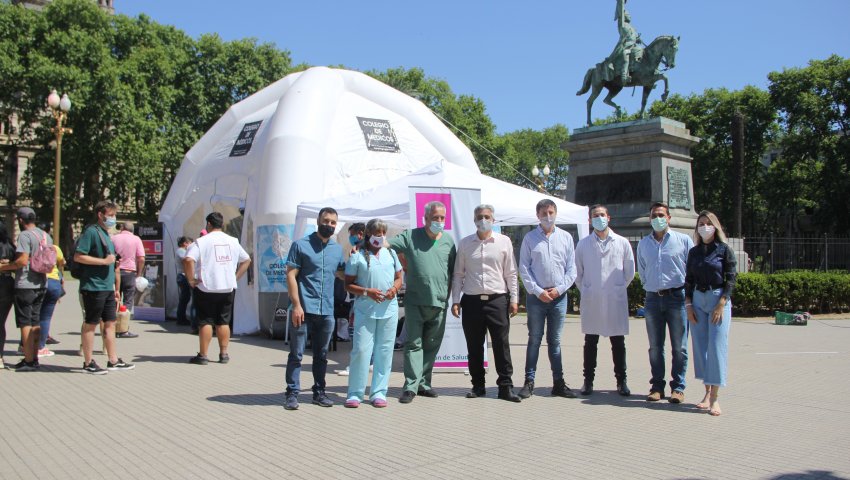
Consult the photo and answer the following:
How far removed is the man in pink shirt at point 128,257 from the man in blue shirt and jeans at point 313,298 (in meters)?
5.18

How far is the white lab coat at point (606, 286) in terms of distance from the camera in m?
7.37

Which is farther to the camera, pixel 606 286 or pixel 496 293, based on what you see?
pixel 606 286

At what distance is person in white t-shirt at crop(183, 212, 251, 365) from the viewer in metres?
9.30

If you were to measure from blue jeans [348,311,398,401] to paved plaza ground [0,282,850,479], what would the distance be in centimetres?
20

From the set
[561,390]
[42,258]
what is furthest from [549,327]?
[42,258]

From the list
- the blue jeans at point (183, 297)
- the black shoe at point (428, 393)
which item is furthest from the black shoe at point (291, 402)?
the blue jeans at point (183, 297)

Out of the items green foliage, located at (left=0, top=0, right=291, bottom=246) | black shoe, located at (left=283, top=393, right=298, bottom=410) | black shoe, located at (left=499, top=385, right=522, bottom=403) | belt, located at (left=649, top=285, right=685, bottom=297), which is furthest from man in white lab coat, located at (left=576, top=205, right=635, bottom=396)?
green foliage, located at (left=0, top=0, right=291, bottom=246)

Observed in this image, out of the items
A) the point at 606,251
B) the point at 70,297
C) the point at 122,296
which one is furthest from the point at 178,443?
the point at 70,297

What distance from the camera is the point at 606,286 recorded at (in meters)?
7.45

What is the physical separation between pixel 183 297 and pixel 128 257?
11.5 feet

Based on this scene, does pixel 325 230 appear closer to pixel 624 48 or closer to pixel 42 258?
pixel 42 258

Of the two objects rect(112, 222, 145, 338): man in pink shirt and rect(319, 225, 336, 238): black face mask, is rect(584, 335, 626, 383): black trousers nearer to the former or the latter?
rect(319, 225, 336, 238): black face mask

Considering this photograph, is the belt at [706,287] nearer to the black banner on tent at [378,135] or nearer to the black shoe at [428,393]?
the black shoe at [428,393]

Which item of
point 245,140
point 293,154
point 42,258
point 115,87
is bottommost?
point 42,258
